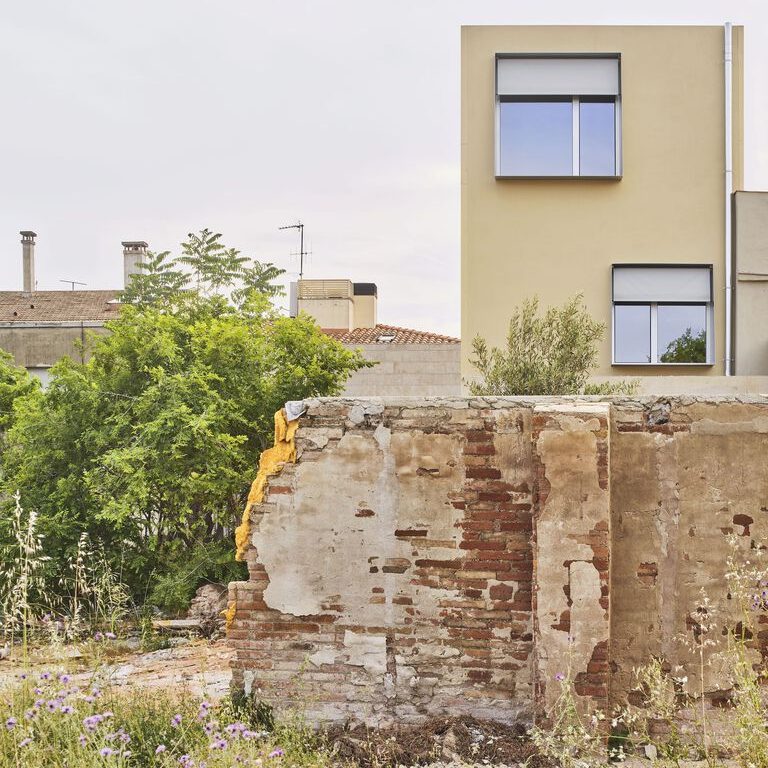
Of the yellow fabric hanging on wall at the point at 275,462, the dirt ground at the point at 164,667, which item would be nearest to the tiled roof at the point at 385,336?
the dirt ground at the point at 164,667

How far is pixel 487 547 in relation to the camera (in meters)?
5.38

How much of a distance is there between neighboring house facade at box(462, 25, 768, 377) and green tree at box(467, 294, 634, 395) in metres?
1.26

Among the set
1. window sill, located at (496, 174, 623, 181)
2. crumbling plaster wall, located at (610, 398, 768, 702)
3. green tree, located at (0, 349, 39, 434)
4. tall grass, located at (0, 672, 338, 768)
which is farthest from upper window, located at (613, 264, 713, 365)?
green tree, located at (0, 349, 39, 434)

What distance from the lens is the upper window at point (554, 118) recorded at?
1408 centimetres

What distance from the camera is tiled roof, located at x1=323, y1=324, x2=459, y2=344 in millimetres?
19516

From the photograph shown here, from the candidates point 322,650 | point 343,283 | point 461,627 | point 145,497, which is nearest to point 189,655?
point 145,497

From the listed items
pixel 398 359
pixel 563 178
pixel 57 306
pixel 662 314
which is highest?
pixel 563 178

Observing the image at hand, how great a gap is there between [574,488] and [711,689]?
1682mm

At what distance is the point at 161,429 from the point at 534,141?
28.4ft

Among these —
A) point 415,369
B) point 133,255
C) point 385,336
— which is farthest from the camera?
point 133,255

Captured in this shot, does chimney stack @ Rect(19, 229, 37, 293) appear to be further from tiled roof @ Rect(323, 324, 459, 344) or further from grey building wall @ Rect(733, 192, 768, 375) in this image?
grey building wall @ Rect(733, 192, 768, 375)

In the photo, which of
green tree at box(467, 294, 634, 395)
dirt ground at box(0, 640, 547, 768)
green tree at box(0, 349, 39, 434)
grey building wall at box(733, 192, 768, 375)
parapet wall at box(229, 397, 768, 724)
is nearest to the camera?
dirt ground at box(0, 640, 547, 768)

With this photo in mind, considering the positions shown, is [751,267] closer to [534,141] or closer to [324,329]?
[534,141]

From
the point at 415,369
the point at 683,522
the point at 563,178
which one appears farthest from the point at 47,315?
the point at 683,522
